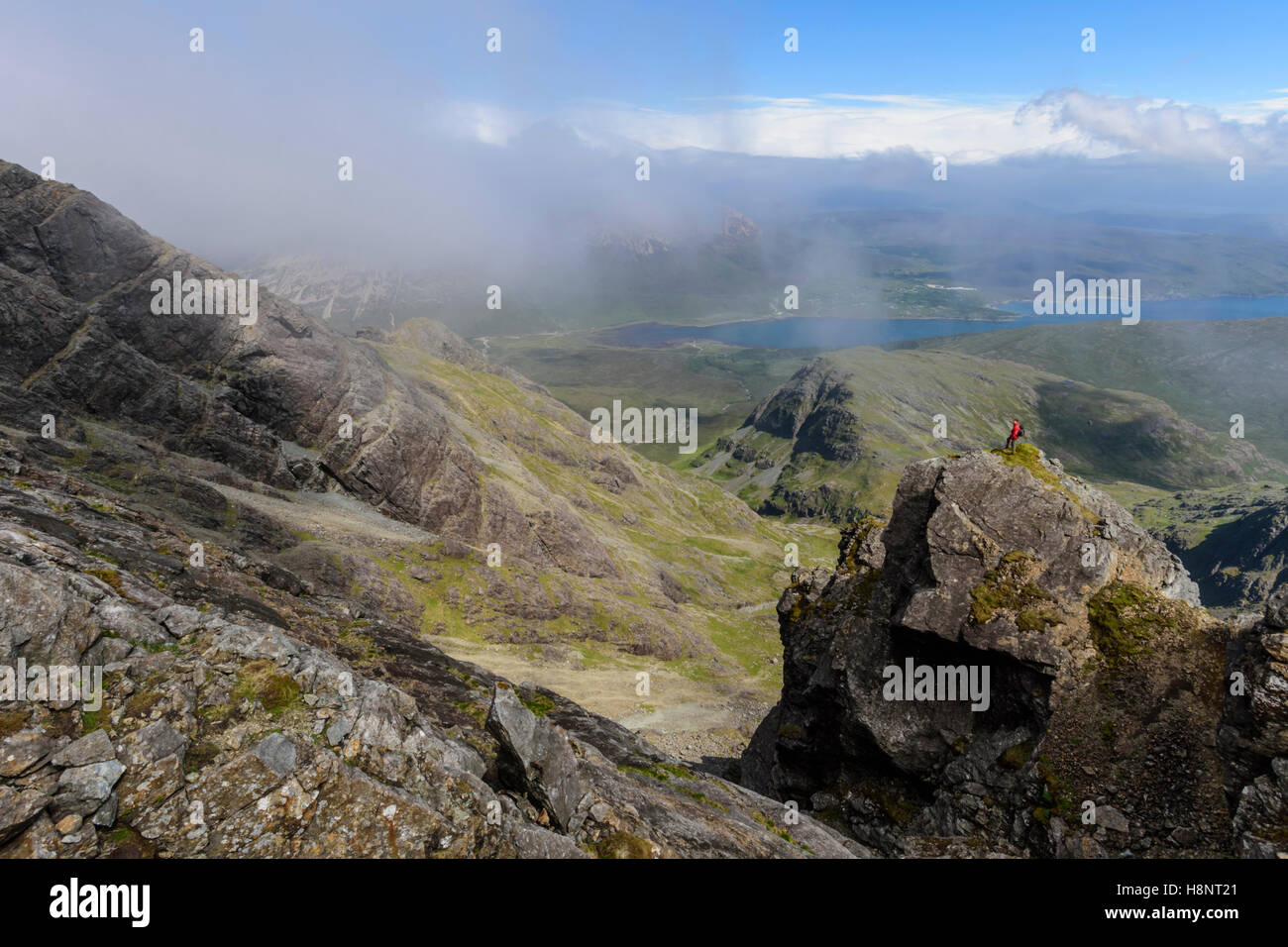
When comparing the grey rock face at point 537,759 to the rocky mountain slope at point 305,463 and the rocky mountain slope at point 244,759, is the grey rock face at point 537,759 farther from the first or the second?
the rocky mountain slope at point 305,463

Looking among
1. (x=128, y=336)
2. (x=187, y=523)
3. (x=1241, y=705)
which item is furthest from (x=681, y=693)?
(x=128, y=336)

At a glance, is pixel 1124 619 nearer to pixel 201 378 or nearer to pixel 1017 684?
pixel 1017 684

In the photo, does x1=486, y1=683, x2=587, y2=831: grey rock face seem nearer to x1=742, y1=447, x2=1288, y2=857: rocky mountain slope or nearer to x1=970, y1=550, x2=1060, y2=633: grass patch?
x1=742, y1=447, x2=1288, y2=857: rocky mountain slope

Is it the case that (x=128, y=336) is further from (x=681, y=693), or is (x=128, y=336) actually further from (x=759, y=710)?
(x=759, y=710)

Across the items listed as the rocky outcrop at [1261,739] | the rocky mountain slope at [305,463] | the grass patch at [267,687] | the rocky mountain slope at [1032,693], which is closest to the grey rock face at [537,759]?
the grass patch at [267,687]

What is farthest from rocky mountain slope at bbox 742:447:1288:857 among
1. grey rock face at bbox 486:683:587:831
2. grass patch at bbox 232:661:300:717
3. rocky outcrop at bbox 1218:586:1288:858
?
grass patch at bbox 232:661:300:717
